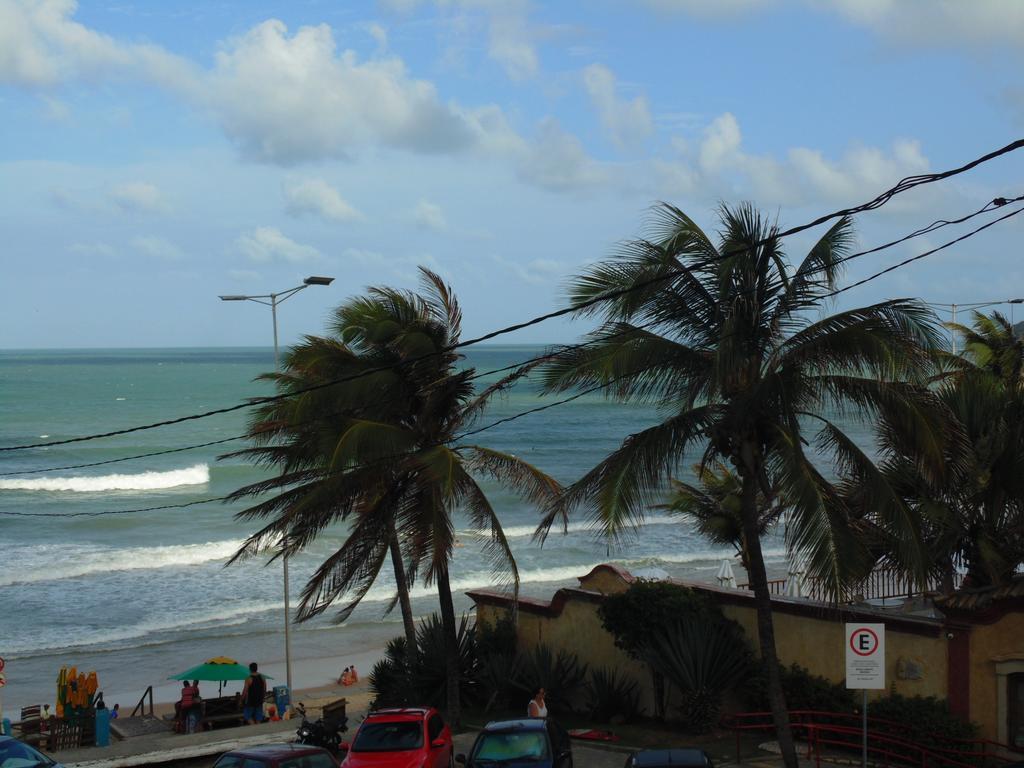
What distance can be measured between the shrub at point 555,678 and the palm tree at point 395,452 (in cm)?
159

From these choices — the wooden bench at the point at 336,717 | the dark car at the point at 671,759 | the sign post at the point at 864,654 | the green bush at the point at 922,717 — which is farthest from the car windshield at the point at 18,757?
the green bush at the point at 922,717

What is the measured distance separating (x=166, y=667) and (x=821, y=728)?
73.1 ft

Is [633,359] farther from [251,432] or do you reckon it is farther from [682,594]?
[251,432]

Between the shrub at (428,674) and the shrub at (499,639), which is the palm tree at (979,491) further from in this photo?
the shrub at (428,674)

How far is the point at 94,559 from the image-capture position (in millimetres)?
47031

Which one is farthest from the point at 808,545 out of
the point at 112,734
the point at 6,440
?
the point at 6,440

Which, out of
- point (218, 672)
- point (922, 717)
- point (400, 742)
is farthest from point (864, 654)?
point (218, 672)

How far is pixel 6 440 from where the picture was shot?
90.9 metres

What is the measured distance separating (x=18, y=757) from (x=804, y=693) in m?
10.9

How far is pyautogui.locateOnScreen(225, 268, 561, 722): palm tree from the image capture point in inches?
679

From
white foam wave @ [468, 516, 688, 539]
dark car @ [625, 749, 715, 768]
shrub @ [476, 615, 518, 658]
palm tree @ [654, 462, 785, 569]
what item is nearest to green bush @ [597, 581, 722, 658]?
shrub @ [476, 615, 518, 658]

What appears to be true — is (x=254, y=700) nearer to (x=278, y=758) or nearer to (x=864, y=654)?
(x=278, y=758)

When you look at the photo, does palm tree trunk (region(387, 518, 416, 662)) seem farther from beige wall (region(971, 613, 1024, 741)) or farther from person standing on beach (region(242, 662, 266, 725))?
beige wall (region(971, 613, 1024, 741))

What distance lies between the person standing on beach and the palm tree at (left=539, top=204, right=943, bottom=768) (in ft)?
38.2
